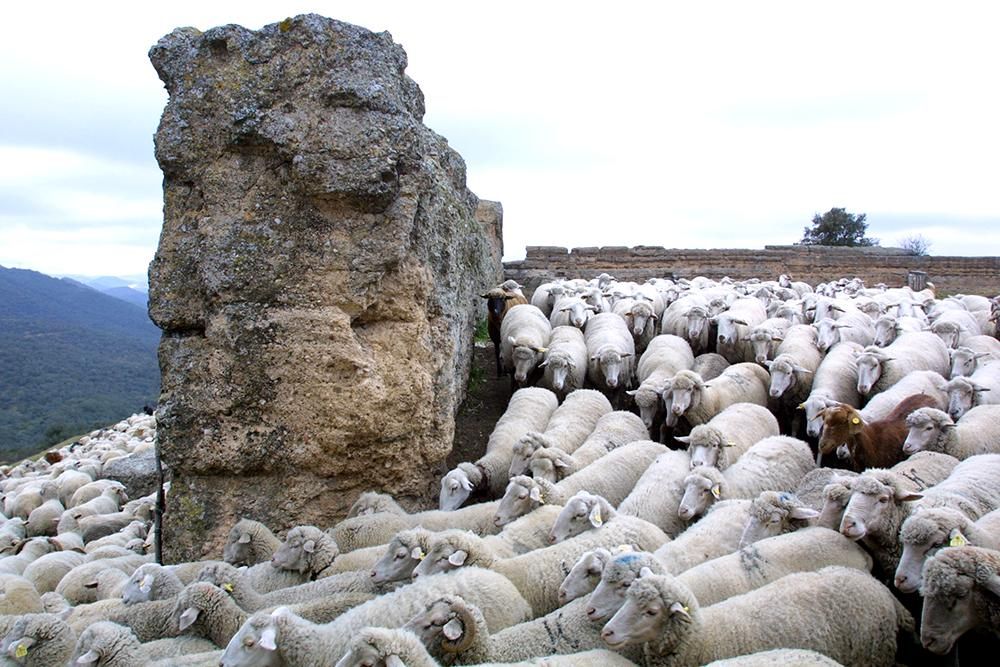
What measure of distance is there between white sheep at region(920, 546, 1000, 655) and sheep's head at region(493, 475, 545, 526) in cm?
224

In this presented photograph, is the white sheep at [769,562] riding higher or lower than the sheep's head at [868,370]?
lower

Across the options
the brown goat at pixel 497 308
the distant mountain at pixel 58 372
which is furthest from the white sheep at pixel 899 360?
the distant mountain at pixel 58 372

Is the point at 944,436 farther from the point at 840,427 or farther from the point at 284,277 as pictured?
the point at 284,277

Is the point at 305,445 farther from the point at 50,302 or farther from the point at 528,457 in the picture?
the point at 50,302

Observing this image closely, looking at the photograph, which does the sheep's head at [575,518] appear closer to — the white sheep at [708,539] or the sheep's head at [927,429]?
the white sheep at [708,539]

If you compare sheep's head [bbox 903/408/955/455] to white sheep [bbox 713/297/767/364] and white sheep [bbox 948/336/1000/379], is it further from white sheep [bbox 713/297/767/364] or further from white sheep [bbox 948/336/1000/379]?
white sheep [bbox 713/297/767/364]

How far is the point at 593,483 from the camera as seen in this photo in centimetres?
557

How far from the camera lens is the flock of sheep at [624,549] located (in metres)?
3.33

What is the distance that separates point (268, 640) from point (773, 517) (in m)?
2.76

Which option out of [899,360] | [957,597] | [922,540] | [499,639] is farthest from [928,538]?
[899,360]

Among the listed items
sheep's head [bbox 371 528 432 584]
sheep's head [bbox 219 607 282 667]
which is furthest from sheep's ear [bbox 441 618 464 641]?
sheep's head [bbox 371 528 432 584]

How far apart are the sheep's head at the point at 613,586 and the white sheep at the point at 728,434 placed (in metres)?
2.27

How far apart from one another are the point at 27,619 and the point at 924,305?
12622 mm

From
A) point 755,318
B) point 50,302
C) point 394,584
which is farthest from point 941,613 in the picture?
point 50,302
